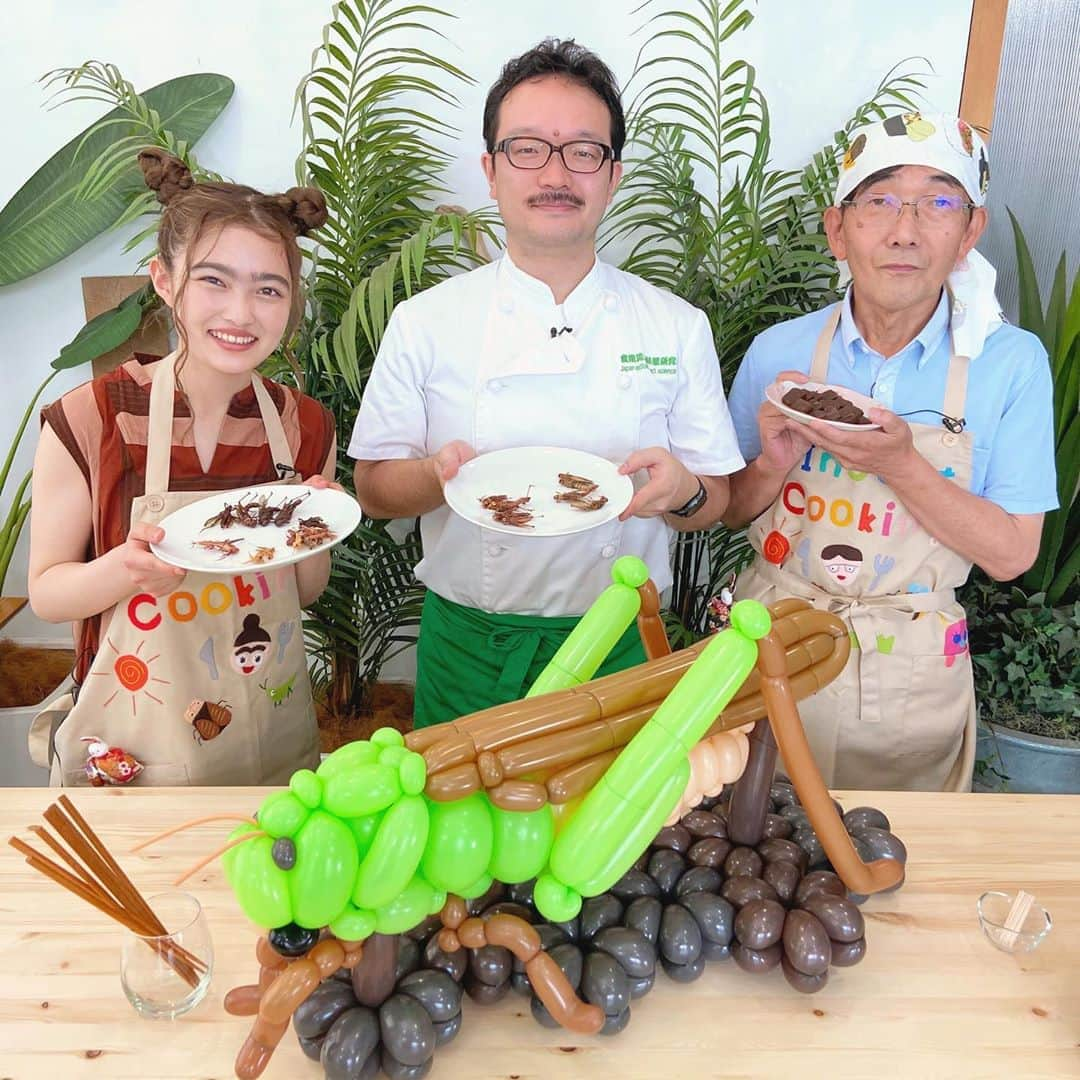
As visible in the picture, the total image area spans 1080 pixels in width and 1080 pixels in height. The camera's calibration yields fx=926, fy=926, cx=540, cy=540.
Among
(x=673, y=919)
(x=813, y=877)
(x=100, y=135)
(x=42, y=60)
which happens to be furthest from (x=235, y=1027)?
(x=42, y=60)

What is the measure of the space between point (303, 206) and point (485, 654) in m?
0.95

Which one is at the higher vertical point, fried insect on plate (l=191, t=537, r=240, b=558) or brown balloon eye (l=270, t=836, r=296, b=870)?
fried insect on plate (l=191, t=537, r=240, b=558)

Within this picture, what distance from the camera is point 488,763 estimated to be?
96cm

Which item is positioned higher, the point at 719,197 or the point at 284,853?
the point at 719,197

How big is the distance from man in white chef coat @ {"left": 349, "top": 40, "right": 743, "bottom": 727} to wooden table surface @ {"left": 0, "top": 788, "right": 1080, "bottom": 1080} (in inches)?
31.3

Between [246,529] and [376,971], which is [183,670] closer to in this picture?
[246,529]

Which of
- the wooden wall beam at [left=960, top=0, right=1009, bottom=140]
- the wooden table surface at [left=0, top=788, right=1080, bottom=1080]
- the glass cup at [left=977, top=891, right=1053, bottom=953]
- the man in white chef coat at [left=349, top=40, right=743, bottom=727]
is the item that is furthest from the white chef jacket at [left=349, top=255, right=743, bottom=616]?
the wooden wall beam at [left=960, top=0, right=1009, bottom=140]

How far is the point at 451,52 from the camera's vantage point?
2.75m

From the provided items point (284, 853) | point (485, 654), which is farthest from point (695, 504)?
point (284, 853)

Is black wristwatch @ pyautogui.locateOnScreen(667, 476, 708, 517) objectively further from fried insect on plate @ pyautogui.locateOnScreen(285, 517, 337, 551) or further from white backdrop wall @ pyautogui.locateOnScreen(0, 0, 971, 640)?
white backdrop wall @ pyautogui.locateOnScreen(0, 0, 971, 640)

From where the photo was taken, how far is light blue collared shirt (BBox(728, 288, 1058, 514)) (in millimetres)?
1841

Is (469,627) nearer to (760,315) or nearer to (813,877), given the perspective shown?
(813,877)

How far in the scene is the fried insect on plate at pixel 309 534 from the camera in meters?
1.50

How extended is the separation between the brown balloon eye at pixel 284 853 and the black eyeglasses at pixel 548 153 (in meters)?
1.28
